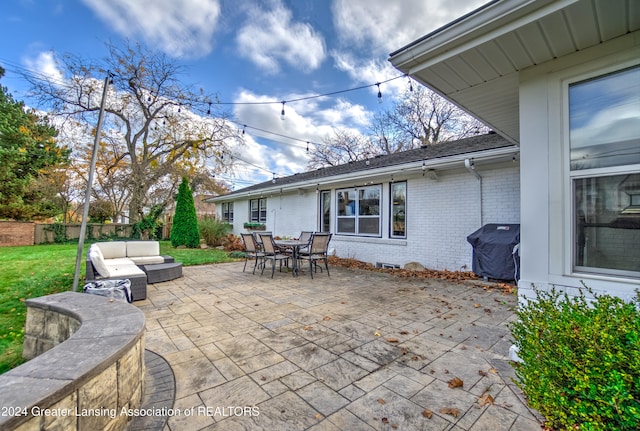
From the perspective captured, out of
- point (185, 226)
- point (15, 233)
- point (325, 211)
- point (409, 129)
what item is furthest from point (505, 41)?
point (15, 233)

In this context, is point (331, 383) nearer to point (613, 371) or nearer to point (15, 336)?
point (613, 371)

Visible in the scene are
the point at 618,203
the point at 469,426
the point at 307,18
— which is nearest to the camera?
the point at 469,426

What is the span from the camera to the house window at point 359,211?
870 cm

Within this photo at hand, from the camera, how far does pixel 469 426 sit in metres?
1.73

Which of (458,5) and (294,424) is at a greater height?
(458,5)

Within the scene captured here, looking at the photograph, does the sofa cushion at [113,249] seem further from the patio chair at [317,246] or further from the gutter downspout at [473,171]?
the gutter downspout at [473,171]

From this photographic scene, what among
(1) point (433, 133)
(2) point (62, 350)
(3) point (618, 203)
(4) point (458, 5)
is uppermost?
(1) point (433, 133)

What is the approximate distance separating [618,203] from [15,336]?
6107 mm

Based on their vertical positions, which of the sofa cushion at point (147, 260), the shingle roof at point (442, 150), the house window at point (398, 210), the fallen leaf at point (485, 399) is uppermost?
the shingle roof at point (442, 150)

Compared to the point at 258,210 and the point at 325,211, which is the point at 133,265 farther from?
the point at 258,210

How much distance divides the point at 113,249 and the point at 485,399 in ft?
25.4

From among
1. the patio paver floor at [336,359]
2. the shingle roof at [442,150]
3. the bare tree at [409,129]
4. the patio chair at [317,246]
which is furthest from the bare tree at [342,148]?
the patio paver floor at [336,359]

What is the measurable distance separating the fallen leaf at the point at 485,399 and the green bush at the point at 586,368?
0.59 meters

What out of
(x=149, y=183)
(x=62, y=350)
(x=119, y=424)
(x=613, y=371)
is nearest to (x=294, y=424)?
(x=119, y=424)
